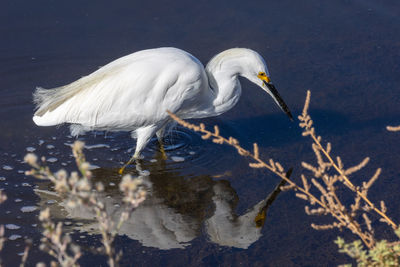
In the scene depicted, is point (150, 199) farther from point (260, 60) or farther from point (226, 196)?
point (260, 60)

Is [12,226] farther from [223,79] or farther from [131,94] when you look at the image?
[223,79]

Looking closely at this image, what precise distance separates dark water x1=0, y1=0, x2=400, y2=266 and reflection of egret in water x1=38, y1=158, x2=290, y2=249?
1 centimetres

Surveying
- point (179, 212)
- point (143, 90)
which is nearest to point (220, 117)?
point (143, 90)

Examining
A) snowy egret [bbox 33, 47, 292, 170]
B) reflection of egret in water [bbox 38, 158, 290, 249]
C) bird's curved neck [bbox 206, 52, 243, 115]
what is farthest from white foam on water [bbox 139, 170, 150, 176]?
bird's curved neck [bbox 206, 52, 243, 115]

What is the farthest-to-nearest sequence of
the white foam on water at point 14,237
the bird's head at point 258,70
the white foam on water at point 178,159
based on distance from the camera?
1. the white foam on water at point 178,159
2. the bird's head at point 258,70
3. the white foam on water at point 14,237

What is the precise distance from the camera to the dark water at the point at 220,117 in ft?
11.6

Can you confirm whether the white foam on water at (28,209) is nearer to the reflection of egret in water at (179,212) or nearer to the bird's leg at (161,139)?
the reflection of egret in water at (179,212)

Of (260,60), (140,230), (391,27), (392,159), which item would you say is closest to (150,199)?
(140,230)

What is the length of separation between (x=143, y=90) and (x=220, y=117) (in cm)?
112

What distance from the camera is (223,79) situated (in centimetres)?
421

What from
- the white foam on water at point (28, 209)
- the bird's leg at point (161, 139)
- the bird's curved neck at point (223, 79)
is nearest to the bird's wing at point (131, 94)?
the bird's curved neck at point (223, 79)

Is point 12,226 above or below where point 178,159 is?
below

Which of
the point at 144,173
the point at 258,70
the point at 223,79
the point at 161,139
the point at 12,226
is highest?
the point at 258,70

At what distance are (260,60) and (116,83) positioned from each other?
1.07 metres
